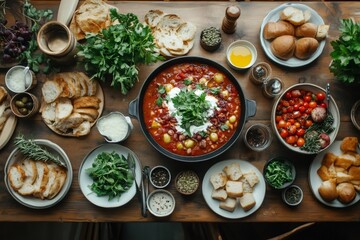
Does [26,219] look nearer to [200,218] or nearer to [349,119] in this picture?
[200,218]

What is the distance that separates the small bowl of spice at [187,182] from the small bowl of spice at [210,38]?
84 cm

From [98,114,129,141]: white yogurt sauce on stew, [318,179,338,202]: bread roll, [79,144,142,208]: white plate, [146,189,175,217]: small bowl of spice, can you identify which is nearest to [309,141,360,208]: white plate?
[318,179,338,202]: bread roll

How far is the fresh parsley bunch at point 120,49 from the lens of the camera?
8.24ft

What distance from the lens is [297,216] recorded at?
8.60 feet

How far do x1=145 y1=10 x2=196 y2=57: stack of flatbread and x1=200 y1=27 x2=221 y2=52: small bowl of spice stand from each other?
0.08 metres

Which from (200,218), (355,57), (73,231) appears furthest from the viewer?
(73,231)

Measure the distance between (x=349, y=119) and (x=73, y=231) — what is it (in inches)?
94.8

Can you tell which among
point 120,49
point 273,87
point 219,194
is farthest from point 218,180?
point 120,49

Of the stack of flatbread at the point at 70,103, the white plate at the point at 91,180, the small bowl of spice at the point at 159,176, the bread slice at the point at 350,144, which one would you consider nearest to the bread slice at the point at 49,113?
the stack of flatbread at the point at 70,103

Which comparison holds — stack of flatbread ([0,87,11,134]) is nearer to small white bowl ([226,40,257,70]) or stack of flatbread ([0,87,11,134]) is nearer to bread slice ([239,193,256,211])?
small white bowl ([226,40,257,70])

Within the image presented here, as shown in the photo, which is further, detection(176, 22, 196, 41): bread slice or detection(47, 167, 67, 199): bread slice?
detection(176, 22, 196, 41): bread slice

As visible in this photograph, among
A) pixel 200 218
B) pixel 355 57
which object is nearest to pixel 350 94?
pixel 355 57

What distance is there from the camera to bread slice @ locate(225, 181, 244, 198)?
8.36 feet

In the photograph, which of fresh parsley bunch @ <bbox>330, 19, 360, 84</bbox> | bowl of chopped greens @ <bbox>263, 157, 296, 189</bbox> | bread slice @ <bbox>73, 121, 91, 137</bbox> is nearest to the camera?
fresh parsley bunch @ <bbox>330, 19, 360, 84</bbox>
